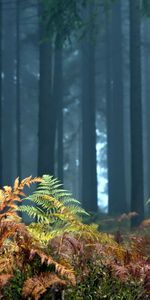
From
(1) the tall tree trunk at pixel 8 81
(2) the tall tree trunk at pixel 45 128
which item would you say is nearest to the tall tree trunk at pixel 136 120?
(2) the tall tree trunk at pixel 45 128

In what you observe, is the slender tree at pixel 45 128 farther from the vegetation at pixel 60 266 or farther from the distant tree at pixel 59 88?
the vegetation at pixel 60 266

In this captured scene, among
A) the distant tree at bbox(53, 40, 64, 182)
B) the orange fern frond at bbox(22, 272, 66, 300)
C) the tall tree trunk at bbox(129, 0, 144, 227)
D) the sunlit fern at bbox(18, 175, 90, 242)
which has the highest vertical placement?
the distant tree at bbox(53, 40, 64, 182)

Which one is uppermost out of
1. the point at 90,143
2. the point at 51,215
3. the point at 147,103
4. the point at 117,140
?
the point at 147,103

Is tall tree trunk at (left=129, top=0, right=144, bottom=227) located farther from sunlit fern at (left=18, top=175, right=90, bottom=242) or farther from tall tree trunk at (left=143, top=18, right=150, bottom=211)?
tall tree trunk at (left=143, top=18, right=150, bottom=211)

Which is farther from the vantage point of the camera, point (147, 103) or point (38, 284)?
point (147, 103)

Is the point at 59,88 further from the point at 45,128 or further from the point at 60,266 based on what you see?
the point at 60,266

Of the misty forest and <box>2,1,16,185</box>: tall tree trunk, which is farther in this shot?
<box>2,1,16,185</box>: tall tree trunk

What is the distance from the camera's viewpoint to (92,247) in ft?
10.9

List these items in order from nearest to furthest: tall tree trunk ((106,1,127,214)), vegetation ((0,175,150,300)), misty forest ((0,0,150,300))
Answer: vegetation ((0,175,150,300)) < misty forest ((0,0,150,300)) < tall tree trunk ((106,1,127,214))

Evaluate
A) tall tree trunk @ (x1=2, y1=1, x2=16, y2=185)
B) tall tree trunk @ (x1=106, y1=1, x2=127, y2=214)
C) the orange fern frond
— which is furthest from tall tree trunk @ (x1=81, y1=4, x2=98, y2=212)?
the orange fern frond

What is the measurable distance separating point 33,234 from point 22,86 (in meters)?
37.3

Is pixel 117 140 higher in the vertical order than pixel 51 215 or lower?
higher

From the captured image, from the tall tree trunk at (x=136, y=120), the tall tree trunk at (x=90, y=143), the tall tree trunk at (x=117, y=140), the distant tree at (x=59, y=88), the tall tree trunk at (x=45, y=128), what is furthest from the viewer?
the distant tree at (x=59, y=88)

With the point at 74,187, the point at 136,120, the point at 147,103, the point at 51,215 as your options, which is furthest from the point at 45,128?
the point at 74,187
